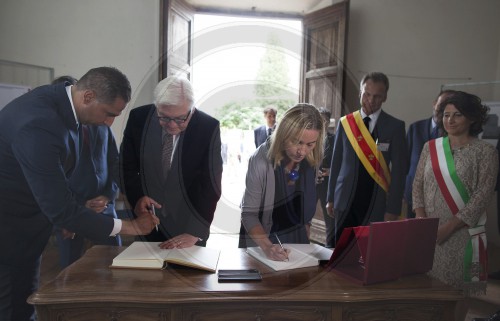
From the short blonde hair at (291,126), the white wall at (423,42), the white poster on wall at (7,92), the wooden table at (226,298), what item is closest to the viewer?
the wooden table at (226,298)

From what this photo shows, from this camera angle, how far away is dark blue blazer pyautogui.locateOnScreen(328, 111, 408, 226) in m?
2.53

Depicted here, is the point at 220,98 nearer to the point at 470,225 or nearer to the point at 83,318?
the point at 83,318

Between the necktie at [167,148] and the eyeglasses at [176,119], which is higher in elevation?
the eyeglasses at [176,119]

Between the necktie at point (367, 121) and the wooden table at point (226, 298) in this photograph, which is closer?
the wooden table at point (226, 298)

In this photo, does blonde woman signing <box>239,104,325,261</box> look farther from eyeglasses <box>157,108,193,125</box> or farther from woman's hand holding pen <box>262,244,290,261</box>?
eyeglasses <box>157,108,193,125</box>

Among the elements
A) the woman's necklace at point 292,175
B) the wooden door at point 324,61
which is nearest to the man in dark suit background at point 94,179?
the woman's necklace at point 292,175

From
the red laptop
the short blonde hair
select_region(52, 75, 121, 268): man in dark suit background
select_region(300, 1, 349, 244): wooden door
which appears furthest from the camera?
select_region(300, 1, 349, 244): wooden door

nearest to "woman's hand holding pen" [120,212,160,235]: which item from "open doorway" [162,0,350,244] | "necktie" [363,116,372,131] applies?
"necktie" [363,116,372,131]

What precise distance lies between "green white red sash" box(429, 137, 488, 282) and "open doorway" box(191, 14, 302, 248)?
34.0 inches

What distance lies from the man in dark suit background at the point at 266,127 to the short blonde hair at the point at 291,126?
15.2 inches

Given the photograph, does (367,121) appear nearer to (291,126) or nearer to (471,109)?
(471,109)

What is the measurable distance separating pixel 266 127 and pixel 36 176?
46.1 inches

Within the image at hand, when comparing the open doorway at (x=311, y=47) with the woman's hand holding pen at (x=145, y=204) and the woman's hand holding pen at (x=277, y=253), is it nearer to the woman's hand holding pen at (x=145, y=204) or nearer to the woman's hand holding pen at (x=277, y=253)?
the woman's hand holding pen at (x=145, y=204)

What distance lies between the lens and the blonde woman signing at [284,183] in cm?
171
